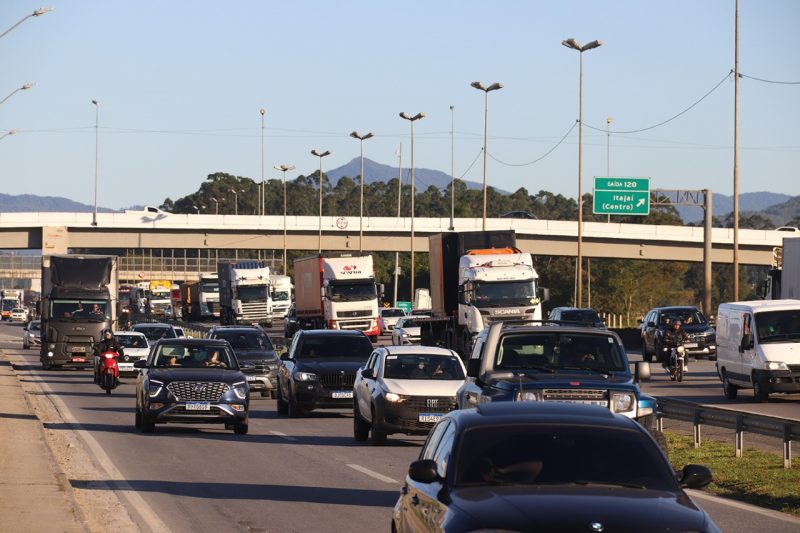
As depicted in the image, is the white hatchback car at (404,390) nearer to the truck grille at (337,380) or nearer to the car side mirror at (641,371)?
the truck grille at (337,380)

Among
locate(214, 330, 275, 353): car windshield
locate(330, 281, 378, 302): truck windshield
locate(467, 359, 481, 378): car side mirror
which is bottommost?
locate(214, 330, 275, 353): car windshield

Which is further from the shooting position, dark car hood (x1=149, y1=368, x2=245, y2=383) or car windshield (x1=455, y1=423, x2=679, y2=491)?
dark car hood (x1=149, y1=368, x2=245, y2=383)

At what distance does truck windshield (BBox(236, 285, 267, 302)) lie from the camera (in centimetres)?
8494

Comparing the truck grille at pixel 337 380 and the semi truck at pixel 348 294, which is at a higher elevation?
the semi truck at pixel 348 294

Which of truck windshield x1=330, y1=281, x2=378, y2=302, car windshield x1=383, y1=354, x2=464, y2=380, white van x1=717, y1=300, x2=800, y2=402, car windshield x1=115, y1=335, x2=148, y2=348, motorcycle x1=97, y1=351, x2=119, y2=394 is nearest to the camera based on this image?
car windshield x1=383, y1=354, x2=464, y2=380

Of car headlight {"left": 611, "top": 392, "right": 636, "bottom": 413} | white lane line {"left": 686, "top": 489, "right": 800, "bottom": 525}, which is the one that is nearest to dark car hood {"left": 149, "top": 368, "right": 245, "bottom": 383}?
white lane line {"left": 686, "top": 489, "right": 800, "bottom": 525}

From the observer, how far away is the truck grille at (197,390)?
23.5m

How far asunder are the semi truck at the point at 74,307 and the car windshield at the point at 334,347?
70.3ft

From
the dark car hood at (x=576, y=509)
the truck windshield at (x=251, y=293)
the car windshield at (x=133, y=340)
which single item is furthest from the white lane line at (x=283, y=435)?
the truck windshield at (x=251, y=293)

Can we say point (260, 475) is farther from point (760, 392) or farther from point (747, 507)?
point (760, 392)

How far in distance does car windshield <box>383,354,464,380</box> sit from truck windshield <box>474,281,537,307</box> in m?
22.9

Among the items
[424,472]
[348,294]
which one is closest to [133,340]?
[348,294]

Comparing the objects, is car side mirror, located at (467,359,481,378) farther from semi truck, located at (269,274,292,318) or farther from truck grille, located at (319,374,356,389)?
semi truck, located at (269,274,292,318)

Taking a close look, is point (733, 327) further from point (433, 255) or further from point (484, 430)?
point (484, 430)
